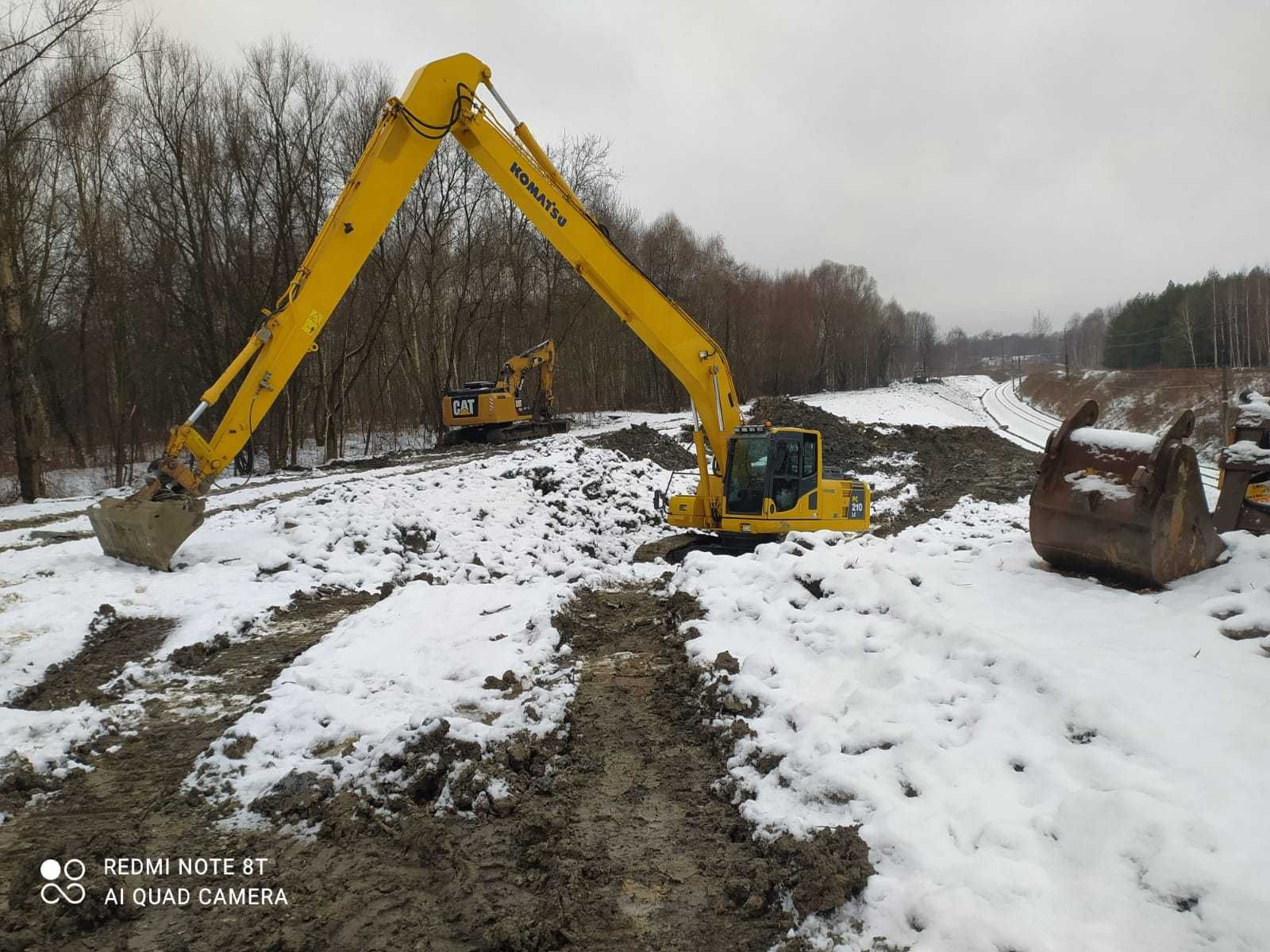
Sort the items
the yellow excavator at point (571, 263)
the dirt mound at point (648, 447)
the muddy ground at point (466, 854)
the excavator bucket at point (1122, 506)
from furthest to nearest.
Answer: the dirt mound at point (648, 447) < the yellow excavator at point (571, 263) < the excavator bucket at point (1122, 506) < the muddy ground at point (466, 854)

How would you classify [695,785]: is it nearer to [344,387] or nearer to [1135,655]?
[1135,655]

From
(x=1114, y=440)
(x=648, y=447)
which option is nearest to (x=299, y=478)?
(x=648, y=447)

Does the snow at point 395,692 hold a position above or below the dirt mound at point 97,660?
below

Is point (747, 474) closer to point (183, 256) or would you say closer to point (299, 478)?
point (299, 478)

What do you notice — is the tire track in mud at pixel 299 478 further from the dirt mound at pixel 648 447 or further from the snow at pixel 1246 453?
the snow at pixel 1246 453

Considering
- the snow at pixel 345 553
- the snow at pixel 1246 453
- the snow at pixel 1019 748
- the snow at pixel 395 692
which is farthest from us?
the snow at pixel 345 553

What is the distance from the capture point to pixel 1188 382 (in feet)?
124

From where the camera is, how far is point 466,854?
3438 millimetres

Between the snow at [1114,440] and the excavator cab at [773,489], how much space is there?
412 centimetres

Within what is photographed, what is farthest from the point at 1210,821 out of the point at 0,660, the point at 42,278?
the point at 42,278

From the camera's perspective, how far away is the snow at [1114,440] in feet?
18.3

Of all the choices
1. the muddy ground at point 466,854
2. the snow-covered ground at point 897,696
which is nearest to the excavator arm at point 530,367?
the snow-covered ground at point 897,696

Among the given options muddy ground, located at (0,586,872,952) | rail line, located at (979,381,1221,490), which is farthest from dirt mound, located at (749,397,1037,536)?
muddy ground, located at (0,586,872,952)

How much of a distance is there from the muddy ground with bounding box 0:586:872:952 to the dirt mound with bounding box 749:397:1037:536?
9666mm
